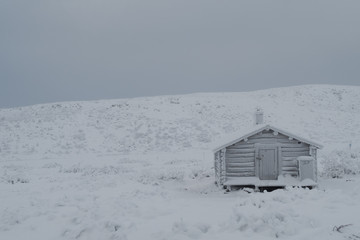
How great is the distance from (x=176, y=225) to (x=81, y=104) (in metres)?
51.9

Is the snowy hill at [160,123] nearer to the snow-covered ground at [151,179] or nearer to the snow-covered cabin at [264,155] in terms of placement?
the snow-covered ground at [151,179]

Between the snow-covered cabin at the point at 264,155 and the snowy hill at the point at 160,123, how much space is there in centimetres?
1406

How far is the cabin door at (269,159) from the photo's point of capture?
17906 millimetres

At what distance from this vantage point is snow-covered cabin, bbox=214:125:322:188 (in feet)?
58.3

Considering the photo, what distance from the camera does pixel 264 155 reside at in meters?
17.9

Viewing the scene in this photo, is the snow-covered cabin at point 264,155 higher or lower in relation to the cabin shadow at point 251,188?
higher

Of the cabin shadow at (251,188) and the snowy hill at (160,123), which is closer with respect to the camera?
the cabin shadow at (251,188)

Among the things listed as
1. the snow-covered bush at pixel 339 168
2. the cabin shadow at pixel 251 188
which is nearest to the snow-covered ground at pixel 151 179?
the snow-covered bush at pixel 339 168

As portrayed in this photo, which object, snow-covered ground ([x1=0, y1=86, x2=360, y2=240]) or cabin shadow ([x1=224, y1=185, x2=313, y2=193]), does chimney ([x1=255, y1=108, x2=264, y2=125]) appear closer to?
snow-covered ground ([x1=0, y1=86, x2=360, y2=240])

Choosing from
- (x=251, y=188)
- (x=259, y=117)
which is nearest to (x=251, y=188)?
(x=251, y=188)

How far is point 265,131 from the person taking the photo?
709 inches

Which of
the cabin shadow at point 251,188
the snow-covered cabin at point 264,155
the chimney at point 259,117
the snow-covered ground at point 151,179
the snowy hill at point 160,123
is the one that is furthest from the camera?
the snowy hill at point 160,123

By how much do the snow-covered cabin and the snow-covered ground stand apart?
64.7 inches

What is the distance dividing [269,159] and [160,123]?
2894cm
